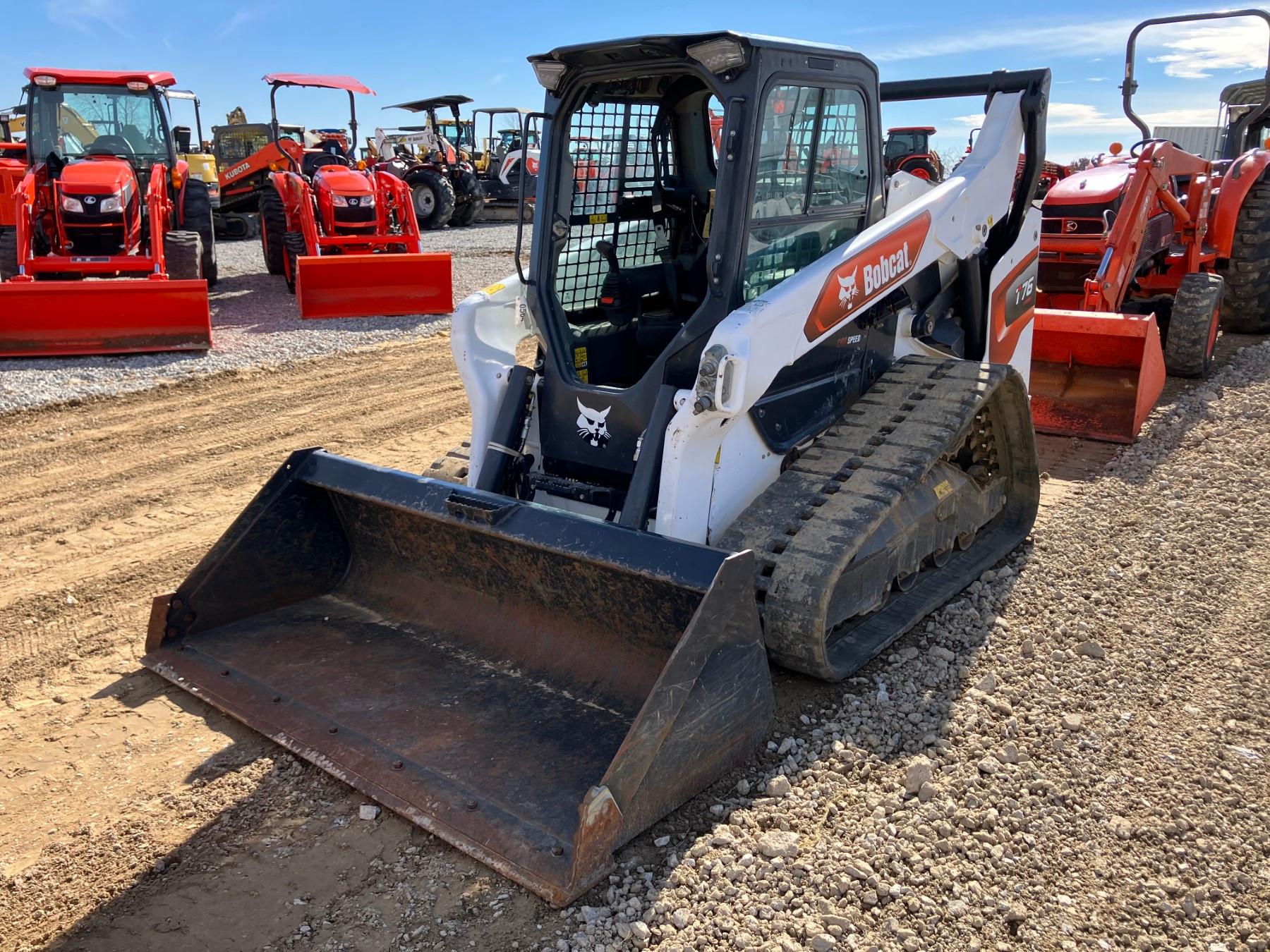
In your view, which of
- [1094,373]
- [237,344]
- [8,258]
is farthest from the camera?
[8,258]

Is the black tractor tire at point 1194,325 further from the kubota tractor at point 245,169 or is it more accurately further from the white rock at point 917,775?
the kubota tractor at point 245,169

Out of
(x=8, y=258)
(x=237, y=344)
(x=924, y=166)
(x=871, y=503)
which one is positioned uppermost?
(x=924, y=166)

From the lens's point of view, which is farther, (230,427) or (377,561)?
(230,427)

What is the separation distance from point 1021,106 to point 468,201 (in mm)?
20322

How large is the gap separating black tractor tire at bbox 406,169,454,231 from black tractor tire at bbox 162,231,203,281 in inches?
443

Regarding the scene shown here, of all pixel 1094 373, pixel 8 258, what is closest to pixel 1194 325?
pixel 1094 373

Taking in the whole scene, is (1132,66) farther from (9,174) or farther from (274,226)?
(9,174)

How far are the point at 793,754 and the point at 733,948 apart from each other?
86 centimetres

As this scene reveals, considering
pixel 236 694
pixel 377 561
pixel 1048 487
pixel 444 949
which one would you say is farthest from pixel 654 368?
pixel 1048 487

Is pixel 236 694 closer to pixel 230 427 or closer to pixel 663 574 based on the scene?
pixel 663 574

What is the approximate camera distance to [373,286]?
11.7m

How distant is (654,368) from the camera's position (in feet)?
12.9

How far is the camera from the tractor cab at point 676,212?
3.86m

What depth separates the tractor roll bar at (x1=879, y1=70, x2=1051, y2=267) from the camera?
5254mm
